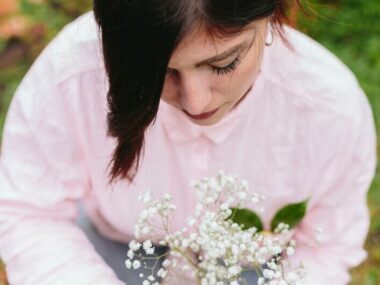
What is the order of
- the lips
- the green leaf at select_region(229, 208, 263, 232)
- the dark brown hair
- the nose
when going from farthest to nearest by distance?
1. the green leaf at select_region(229, 208, 263, 232)
2. the lips
3. the nose
4. the dark brown hair

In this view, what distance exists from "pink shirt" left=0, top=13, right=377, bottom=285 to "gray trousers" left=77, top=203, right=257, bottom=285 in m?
0.16

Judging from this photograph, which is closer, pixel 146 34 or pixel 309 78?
pixel 146 34

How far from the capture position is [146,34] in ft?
3.53

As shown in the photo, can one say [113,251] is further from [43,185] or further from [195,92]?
[195,92]

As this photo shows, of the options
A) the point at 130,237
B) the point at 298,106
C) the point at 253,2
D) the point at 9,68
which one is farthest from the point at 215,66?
the point at 9,68

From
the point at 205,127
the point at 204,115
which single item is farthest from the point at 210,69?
the point at 205,127

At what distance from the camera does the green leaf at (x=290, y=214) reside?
148 centimetres

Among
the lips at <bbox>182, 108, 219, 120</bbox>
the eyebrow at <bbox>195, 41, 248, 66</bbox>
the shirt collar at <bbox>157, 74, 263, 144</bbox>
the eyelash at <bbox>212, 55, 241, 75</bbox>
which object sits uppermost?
the eyebrow at <bbox>195, 41, 248, 66</bbox>

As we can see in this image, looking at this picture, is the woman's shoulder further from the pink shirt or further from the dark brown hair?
the dark brown hair

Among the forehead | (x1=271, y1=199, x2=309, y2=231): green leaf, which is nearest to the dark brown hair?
the forehead

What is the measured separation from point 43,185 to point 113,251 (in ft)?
1.09

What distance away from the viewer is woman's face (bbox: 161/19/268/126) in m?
1.12

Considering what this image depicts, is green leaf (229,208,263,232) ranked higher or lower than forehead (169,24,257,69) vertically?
lower

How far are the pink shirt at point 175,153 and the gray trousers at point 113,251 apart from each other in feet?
0.51
